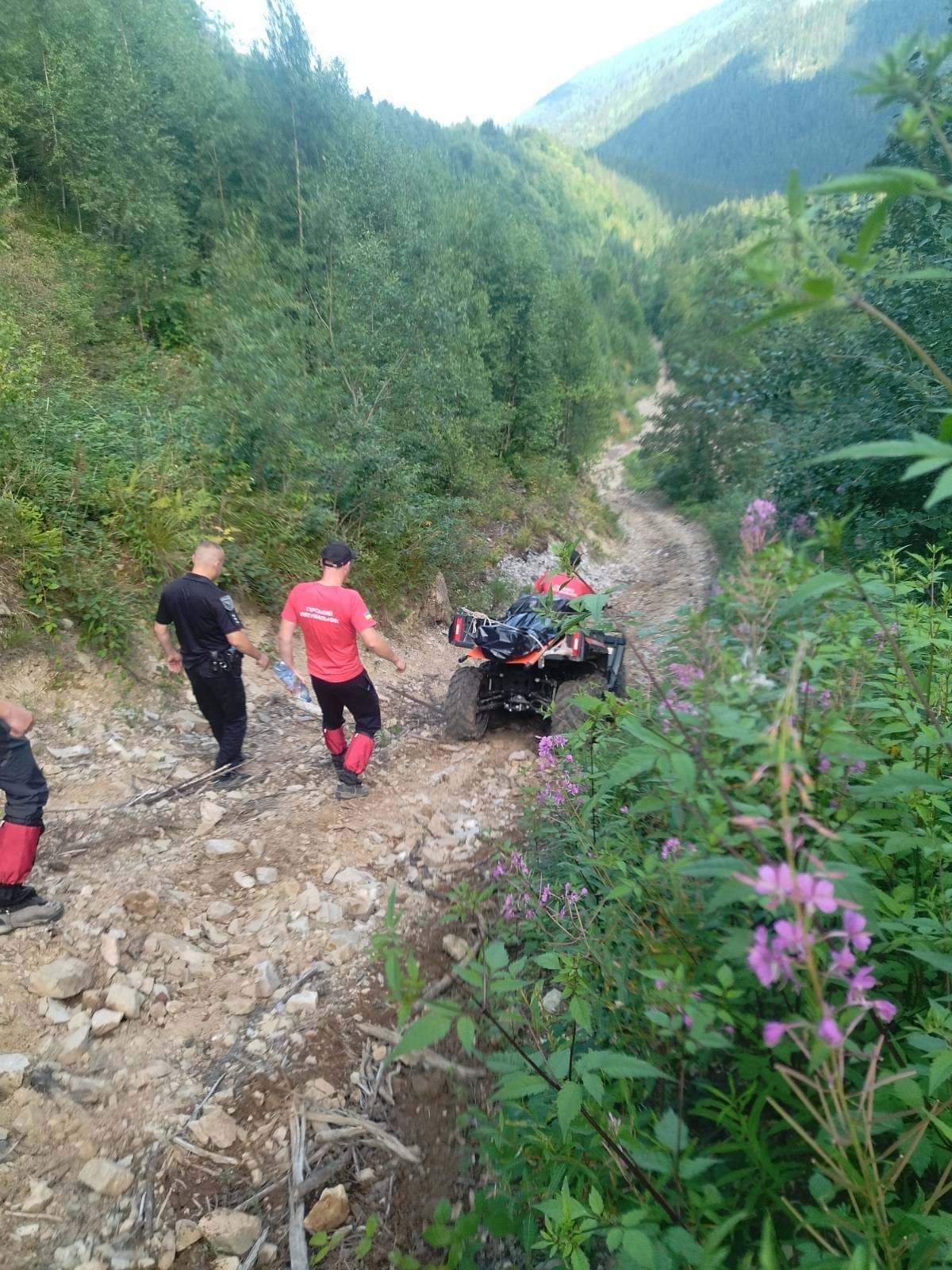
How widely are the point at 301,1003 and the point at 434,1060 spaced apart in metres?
0.73

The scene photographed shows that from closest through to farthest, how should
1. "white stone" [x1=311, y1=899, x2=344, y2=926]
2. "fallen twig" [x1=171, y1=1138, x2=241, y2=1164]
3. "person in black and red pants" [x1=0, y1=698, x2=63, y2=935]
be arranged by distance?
"fallen twig" [x1=171, y1=1138, x2=241, y2=1164] < "person in black and red pants" [x1=0, y1=698, x2=63, y2=935] < "white stone" [x1=311, y1=899, x2=344, y2=926]

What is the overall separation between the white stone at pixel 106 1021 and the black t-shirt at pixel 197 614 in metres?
2.35

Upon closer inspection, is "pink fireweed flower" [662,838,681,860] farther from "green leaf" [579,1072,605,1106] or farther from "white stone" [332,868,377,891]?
"white stone" [332,868,377,891]

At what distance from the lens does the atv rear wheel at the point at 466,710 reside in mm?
5750

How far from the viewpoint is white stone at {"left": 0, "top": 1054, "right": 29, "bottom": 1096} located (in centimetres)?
230

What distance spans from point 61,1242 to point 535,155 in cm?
11785

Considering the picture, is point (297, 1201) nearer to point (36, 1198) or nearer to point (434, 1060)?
point (434, 1060)

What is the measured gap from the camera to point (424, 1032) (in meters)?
0.93

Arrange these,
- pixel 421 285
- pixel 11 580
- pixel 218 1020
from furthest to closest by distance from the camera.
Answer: pixel 421 285, pixel 11 580, pixel 218 1020

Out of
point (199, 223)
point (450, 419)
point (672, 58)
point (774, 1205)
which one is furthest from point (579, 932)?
point (672, 58)

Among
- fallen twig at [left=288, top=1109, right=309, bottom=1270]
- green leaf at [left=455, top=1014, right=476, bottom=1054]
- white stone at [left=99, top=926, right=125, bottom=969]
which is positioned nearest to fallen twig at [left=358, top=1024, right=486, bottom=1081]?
fallen twig at [left=288, top=1109, right=309, bottom=1270]

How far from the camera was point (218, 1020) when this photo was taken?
9.14ft

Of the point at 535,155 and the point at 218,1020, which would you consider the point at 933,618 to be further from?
the point at 535,155

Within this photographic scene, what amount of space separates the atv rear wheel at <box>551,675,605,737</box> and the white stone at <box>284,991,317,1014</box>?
8.70ft
